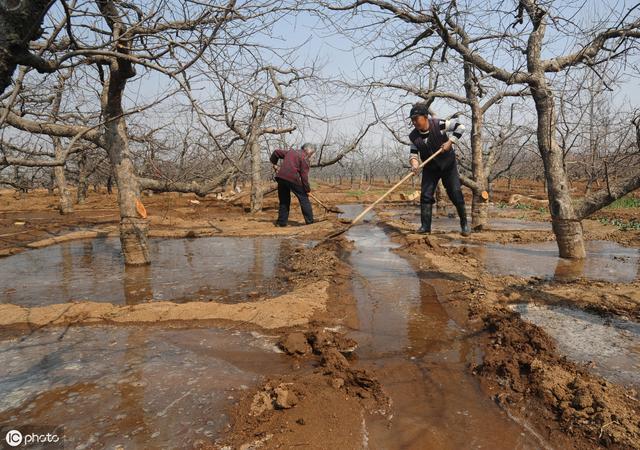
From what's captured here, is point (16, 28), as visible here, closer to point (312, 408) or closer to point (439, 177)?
point (312, 408)

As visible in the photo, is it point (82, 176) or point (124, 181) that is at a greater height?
point (82, 176)

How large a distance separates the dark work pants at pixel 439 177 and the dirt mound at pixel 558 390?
4.01 meters

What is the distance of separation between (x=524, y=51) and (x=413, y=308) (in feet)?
12.2

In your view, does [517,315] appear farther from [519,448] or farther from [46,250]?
[46,250]

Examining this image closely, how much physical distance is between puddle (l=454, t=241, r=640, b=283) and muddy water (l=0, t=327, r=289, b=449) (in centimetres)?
341

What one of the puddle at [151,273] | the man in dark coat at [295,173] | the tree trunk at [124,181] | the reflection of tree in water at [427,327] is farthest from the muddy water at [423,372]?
the man in dark coat at [295,173]

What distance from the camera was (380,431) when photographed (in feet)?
6.12

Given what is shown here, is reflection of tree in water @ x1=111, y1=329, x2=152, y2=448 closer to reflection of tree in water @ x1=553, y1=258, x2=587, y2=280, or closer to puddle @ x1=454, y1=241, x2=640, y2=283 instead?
puddle @ x1=454, y1=241, x2=640, y2=283

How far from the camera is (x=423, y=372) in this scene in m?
2.43

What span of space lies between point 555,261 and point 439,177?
85.5 inches

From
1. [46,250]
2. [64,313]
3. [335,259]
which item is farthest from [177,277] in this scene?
[46,250]

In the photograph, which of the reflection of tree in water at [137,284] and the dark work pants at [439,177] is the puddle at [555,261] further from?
the reflection of tree in water at [137,284]

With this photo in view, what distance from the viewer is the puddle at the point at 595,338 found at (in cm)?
238

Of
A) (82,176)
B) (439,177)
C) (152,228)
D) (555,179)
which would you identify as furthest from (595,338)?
(82,176)
